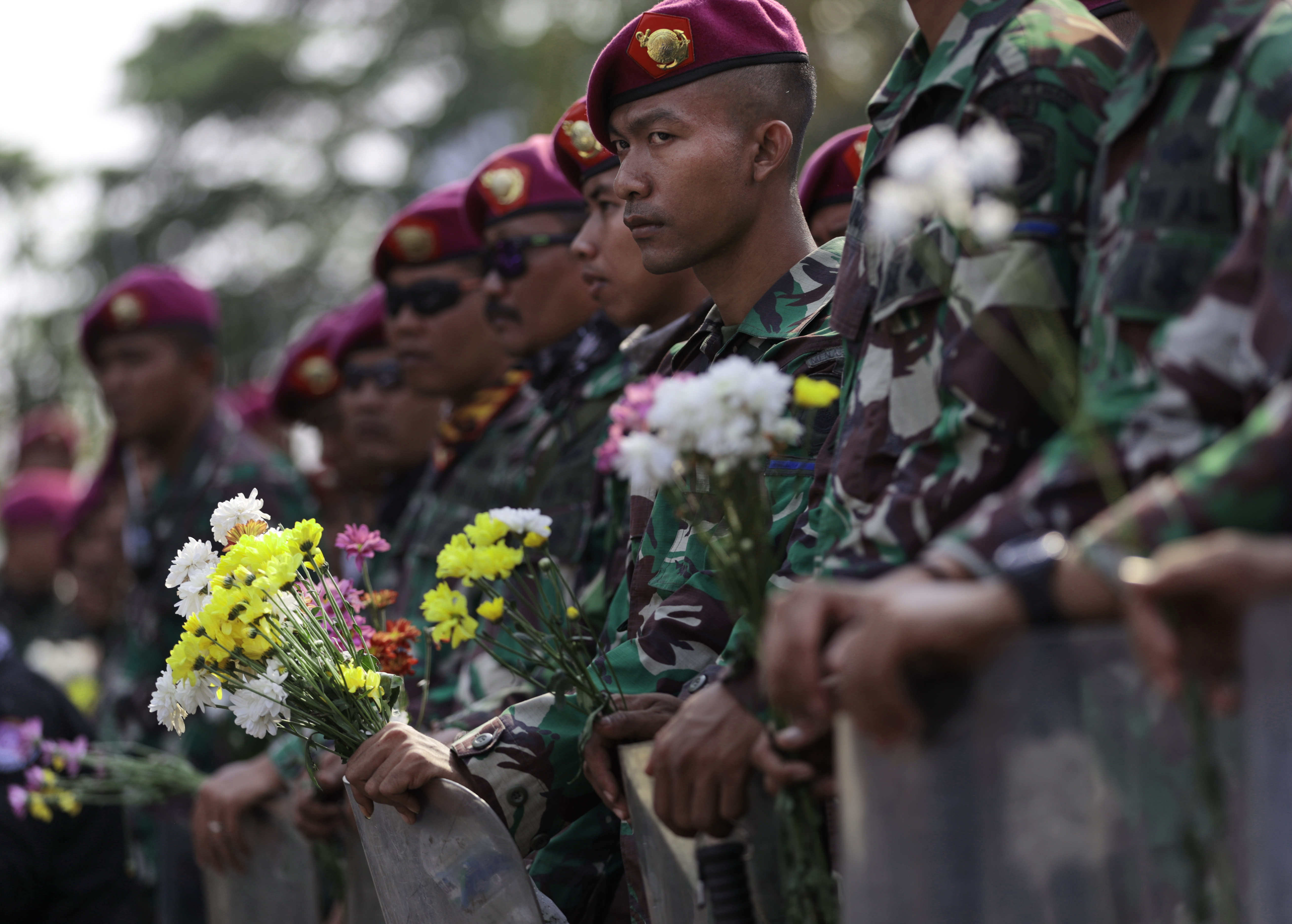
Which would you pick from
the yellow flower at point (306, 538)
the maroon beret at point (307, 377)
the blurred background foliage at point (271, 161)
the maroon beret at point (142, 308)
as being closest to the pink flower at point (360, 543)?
the yellow flower at point (306, 538)

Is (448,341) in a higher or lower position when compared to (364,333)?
higher

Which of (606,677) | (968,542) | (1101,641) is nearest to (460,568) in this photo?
(606,677)

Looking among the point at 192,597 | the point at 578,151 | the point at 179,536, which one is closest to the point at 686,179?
the point at 578,151

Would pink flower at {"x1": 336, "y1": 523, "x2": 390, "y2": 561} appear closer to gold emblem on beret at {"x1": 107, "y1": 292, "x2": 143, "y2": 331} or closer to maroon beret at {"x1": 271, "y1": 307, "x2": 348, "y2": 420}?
maroon beret at {"x1": 271, "y1": 307, "x2": 348, "y2": 420}

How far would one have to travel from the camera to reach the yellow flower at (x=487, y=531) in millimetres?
2773

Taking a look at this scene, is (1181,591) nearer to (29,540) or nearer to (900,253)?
(900,253)

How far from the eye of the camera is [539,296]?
4.92 m

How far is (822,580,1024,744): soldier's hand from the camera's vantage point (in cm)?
176

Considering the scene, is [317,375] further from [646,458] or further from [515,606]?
[646,458]

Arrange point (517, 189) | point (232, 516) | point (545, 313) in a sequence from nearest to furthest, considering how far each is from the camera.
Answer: point (232, 516) < point (545, 313) < point (517, 189)

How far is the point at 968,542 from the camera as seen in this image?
6.28 feet

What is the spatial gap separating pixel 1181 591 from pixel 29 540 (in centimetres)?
944

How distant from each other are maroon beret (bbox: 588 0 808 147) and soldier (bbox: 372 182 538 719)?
1.89m

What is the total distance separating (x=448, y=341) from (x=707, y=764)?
342cm
